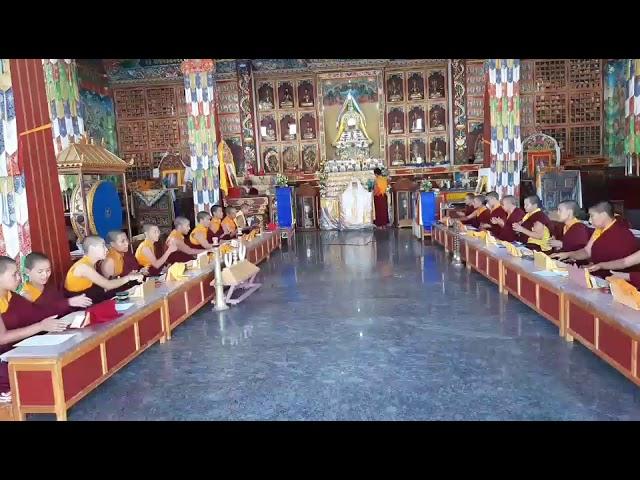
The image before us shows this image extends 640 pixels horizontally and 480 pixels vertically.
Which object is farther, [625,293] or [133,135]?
[133,135]

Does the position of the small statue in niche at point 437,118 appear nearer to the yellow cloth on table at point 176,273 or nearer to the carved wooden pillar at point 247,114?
the carved wooden pillar at point 247,114

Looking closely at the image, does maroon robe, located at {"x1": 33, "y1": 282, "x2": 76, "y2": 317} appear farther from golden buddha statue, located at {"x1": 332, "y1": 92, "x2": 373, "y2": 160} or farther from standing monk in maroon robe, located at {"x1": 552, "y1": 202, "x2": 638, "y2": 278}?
golden buddha statue, located at {"x1": 332, "y1": 92, "x2": 373, "y2": 160}

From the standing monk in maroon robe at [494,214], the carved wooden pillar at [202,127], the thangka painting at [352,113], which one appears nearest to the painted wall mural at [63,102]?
the carved wooden pillar at [202,127]

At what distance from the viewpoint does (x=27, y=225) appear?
14.6 ft

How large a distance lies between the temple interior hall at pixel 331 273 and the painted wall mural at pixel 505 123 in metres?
0.03

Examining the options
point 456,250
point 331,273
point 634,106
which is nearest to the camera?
point 331,273

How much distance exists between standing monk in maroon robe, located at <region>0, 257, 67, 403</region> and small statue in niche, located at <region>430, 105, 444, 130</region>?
12929 millimetres

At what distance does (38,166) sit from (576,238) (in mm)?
4935

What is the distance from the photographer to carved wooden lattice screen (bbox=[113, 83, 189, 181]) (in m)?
14.8

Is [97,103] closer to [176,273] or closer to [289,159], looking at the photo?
[289,159]

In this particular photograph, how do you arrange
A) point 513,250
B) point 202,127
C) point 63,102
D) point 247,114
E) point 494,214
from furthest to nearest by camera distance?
point 247,114 < point 63,102 < point 202,127 < point 494,214 < point 513,250

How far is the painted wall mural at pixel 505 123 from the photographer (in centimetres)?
858

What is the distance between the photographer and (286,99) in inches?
590

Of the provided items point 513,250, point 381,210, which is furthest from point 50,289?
point 381,210
